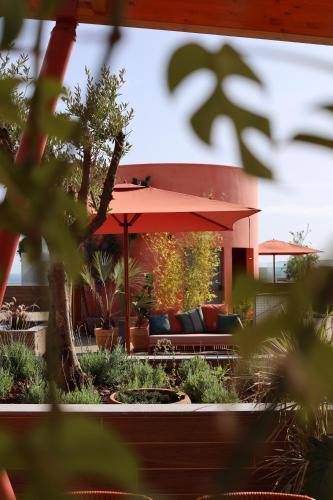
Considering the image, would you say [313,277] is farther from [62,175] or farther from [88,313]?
[88,313]

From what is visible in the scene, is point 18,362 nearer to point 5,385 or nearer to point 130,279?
point 5,385

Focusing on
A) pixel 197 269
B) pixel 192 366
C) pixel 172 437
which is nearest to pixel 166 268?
pixel 197 269

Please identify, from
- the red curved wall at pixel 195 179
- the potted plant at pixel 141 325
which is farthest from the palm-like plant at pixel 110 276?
the red curved wall at pixel 195 179

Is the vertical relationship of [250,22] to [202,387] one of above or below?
above

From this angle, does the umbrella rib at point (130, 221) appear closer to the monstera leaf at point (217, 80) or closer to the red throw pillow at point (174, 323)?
the red throw pillow at point (174, 323)

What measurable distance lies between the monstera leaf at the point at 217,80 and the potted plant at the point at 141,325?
38.3ft

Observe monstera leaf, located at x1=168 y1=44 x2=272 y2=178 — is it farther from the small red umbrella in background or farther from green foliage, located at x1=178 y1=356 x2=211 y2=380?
the small red umbrella in background

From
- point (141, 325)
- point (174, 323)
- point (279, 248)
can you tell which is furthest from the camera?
point (279, 248)

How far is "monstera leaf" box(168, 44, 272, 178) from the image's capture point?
0.22m

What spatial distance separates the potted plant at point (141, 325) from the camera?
477 inches

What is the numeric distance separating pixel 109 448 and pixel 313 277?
0.26 feet

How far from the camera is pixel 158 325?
1250 centimetres

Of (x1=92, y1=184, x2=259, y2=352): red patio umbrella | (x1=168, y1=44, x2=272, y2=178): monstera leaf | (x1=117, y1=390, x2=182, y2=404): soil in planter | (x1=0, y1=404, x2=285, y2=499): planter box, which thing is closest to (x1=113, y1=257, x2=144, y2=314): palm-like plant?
(x1=92, y1=184, x2=259, y2=352): red patio umbrella

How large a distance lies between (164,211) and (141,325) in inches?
219
